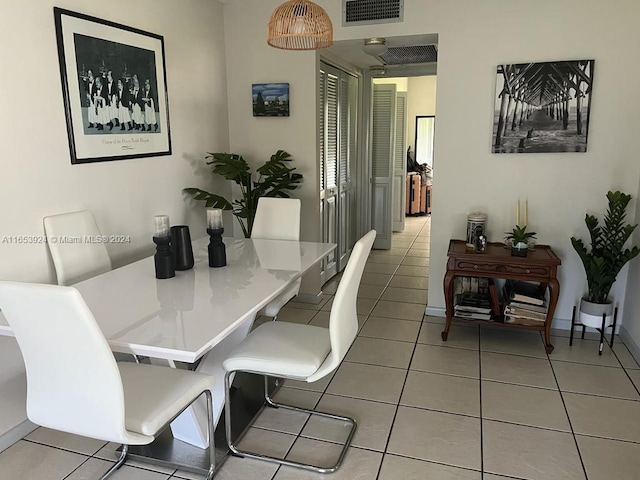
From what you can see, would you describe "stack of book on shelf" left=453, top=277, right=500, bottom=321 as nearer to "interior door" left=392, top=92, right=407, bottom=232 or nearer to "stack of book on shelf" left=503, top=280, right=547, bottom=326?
"stack of book on shelf" left=503, top=280, right=547, bottom=326


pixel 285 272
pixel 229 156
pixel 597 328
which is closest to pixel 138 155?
pixel 229 156

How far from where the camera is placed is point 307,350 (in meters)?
2.16

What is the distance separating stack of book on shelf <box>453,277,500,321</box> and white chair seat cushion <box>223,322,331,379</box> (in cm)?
138

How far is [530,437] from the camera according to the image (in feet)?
7.60

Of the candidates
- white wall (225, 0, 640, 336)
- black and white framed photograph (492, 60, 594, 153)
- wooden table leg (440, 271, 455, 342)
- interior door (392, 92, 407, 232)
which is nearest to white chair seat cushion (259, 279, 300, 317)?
wooden table leg (440, 271, 455, 342)

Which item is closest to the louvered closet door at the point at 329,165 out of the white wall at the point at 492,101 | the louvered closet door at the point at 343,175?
the louvered closet door at the point at 343,175

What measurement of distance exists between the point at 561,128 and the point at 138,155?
2.74 meters

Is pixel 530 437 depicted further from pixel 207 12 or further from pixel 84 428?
pixel 207 12

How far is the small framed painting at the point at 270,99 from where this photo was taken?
3895 mm

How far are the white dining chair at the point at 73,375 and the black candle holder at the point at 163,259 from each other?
0.68 metres

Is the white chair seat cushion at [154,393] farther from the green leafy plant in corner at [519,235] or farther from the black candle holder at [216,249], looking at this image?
the green leafy plant in corner at [519,235]

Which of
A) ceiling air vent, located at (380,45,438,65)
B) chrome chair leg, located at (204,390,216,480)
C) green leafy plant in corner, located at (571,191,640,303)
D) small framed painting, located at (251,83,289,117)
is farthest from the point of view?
ceiling air vent, located at (380,45,438,65)

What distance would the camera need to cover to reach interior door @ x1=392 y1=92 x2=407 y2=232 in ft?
21.1

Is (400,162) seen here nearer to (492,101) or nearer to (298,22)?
(492,101)
